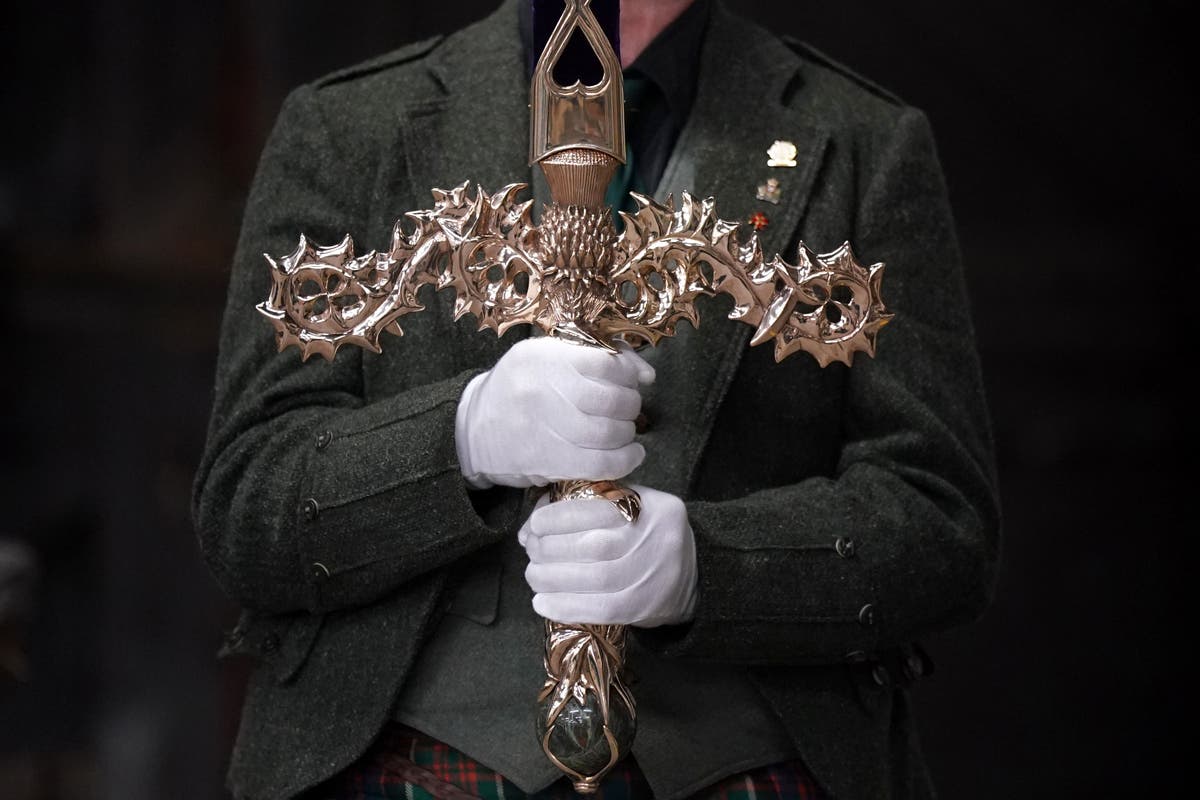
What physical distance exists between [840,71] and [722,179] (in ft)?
0.68

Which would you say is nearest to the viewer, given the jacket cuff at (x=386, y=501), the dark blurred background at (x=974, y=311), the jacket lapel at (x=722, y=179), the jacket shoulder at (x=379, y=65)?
the jacket cuff at (x=386, y=501)

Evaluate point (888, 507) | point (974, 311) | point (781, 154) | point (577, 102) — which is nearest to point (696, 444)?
point (888, 507)

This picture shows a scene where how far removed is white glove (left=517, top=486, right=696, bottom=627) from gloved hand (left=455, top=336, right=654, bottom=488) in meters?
0.03

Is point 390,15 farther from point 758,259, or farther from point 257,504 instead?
point 758,259

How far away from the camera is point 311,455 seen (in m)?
1.54

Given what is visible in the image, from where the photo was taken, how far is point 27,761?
2584mm

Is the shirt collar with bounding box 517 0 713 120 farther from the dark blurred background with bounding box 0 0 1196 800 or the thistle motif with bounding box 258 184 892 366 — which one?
the dark blurred background with bounding box 0 0 1196 800

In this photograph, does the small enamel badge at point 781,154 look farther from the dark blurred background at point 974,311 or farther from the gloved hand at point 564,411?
the dark blurred background at point 974,311

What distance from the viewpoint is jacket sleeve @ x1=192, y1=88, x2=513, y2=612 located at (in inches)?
58.1

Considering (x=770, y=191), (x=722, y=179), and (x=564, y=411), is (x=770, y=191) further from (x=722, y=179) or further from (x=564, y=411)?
(x=564, y=411)

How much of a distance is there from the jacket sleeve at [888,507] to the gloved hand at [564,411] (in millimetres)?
175

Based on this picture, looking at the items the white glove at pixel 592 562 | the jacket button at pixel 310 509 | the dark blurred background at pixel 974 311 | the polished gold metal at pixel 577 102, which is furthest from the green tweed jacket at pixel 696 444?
the dark blurred background at pixel 974 311

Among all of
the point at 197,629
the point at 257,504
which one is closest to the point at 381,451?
the point at 257,504

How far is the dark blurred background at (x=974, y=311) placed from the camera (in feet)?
8.62
